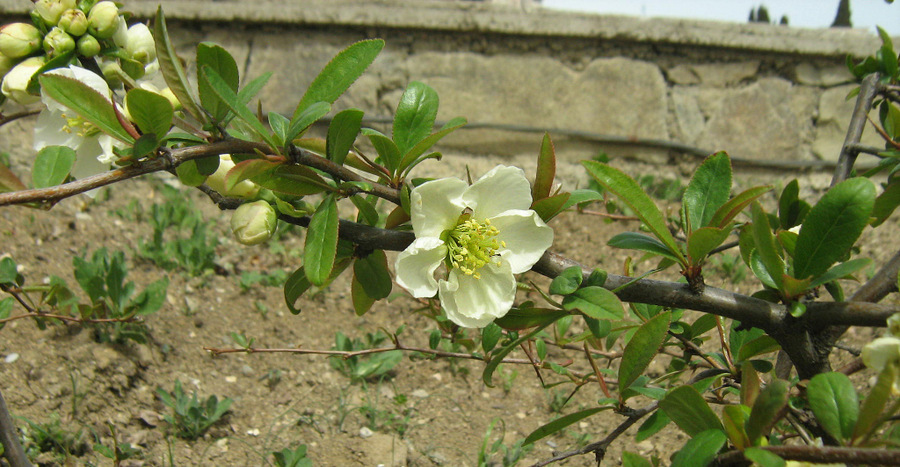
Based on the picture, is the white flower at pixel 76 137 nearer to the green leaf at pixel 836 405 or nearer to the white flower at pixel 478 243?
the white flower at pixel 478 243

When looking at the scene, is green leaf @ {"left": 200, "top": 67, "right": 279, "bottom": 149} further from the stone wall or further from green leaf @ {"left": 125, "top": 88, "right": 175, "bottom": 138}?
the stone wall

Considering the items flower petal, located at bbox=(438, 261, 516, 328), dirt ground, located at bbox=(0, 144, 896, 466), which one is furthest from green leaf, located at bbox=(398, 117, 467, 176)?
dirt ground, located at bbox=(0, 144, 896, 466)

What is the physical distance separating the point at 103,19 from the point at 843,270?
109 centimetres

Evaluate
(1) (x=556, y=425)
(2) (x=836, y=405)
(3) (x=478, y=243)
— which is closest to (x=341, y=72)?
(3) (x=478, y=243)

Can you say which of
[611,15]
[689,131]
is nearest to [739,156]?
[689,131]

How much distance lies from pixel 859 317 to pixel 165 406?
1.92 m

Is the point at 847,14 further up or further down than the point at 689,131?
further up

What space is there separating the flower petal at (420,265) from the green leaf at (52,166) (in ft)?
1.56

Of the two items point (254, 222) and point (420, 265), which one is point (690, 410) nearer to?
point (420, 265)

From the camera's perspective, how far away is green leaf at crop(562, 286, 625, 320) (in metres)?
0.80

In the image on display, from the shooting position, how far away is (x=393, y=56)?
142 inches

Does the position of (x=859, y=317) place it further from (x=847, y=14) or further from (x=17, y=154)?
(x=847, y=14)

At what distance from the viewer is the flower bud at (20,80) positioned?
0.94 metres

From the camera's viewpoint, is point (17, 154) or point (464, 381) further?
point (17, 154)
